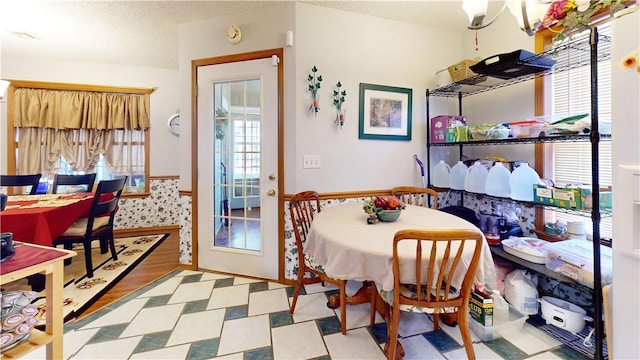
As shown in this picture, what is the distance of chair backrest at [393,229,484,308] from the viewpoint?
108 centimetres

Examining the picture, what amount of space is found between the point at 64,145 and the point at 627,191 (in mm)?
5276

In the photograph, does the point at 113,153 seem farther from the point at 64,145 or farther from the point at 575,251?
the point at 575,251

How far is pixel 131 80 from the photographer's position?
3.90m

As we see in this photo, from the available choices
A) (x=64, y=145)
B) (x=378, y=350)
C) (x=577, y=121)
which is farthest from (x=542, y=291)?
(x=64, y=145)

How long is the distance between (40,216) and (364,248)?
7.88 ft

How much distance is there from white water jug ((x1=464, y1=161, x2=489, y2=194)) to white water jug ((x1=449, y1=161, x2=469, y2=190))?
11 cm

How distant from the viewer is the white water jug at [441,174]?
264cm

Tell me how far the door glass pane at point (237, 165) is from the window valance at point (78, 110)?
2.14m

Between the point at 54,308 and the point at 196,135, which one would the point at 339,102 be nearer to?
the point at 196,135

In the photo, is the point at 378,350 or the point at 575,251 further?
the point at 575,251

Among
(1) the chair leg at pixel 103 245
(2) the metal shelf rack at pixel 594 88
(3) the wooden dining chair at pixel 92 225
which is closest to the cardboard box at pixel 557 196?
(2) the metal shelf rack at pixel 594 88

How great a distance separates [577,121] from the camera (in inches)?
60.7

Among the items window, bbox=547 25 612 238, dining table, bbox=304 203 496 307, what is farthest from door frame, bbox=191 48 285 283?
window, bbox=547 25 612 238

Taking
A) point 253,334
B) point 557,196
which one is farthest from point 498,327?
point 253,334
